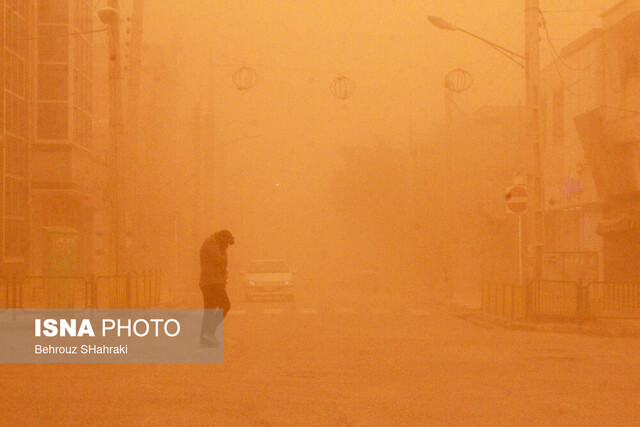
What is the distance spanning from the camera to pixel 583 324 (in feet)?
68.0

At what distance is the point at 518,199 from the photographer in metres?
22.9

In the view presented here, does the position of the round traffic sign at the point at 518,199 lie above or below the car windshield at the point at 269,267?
above

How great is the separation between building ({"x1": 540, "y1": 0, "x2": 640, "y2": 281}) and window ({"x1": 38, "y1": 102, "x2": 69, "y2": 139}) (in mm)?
18292

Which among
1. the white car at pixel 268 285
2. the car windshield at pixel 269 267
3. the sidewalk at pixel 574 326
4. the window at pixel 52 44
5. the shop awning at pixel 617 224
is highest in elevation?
the window at pixel 52 44

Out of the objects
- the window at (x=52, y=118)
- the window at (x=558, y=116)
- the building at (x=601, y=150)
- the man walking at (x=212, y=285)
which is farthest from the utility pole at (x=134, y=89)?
the window at (x=558, y=116)

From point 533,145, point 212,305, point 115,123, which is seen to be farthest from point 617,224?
point 212,305

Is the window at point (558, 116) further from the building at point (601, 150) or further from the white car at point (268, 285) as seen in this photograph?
the white car at point (268, 285)

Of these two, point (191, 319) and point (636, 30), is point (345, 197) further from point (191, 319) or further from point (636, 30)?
point (191, 319)

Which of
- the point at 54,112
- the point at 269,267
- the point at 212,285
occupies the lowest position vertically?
the point at 269,267

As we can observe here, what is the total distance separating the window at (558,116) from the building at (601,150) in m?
0.04

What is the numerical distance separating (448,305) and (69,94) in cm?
1613

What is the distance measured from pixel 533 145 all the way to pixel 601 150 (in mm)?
8202

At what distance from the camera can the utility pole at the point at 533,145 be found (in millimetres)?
21000

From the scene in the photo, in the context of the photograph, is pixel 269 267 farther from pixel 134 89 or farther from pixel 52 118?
pixel 134 89
